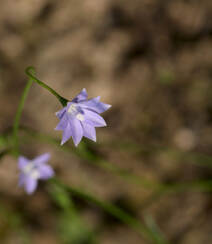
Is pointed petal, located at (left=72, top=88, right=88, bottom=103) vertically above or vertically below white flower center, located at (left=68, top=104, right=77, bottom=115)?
below

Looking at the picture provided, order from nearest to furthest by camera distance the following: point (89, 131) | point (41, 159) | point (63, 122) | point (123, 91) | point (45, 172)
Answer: point (63, 122) → point (89, 131) → point (41, 159) → point (45, 172) → point (123, 91)

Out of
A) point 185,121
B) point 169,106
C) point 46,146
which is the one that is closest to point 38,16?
point 46,146

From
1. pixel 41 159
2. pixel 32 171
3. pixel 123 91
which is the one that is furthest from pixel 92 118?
pixel 123 91

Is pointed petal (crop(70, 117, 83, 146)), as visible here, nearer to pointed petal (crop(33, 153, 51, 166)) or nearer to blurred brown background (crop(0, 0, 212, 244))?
pointed petal (crop(33, 153, 51, 166))

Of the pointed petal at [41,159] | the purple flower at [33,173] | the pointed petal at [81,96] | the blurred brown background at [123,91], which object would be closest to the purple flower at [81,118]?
the pointed petal at [81,96]

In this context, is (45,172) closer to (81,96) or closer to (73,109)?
(73,109)

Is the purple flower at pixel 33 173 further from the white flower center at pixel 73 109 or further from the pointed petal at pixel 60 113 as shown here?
the pointed petal at pixel 60 113

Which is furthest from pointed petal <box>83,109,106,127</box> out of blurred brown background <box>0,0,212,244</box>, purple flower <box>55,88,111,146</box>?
blurred brown background <box>0,0,212,244</box>
